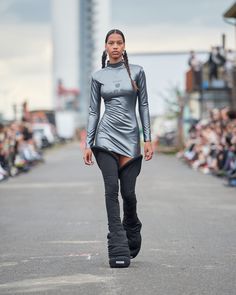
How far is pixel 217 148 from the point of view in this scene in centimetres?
2539

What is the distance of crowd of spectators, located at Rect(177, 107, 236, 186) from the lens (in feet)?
74.0

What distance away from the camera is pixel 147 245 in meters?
9.59

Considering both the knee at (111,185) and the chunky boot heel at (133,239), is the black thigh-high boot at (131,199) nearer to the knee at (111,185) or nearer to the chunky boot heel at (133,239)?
the chunky boot heel at (133,239)

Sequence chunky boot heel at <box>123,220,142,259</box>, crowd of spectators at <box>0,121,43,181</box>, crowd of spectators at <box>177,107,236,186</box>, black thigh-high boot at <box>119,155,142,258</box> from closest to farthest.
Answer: black thigh-high boot at <box>119,155,142,258</box> < chunky boot heel at <box>123,220,142,259</box> < crowd of spectators at <box>177,107,236,186</box> < crowd of spectators at <box>0,121,43,181</box>

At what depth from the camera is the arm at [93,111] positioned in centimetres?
821

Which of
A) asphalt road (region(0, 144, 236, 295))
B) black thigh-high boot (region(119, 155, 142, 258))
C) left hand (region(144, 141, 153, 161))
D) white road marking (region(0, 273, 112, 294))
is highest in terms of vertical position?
left hand (region(144, 141, 153, 161))

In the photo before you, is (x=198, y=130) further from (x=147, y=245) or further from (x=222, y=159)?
(x=147, y=245)

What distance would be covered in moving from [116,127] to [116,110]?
0.47 ft

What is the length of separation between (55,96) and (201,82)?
5186 inches

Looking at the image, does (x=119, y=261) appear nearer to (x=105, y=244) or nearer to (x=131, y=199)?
(x=131, y=199)

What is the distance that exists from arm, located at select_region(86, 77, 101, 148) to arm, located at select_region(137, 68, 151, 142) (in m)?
0.35

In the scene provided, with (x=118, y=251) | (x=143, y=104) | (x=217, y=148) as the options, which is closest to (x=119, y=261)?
(x=118, y=251)

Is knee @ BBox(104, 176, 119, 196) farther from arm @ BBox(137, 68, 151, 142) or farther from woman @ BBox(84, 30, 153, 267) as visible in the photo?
arm @ BBox(137, 68, 151, 142)

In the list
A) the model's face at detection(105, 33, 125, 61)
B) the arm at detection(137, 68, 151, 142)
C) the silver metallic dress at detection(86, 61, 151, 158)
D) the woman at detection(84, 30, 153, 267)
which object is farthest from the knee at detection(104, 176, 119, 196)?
the model's face at detection(105, 33, 125, 61)
